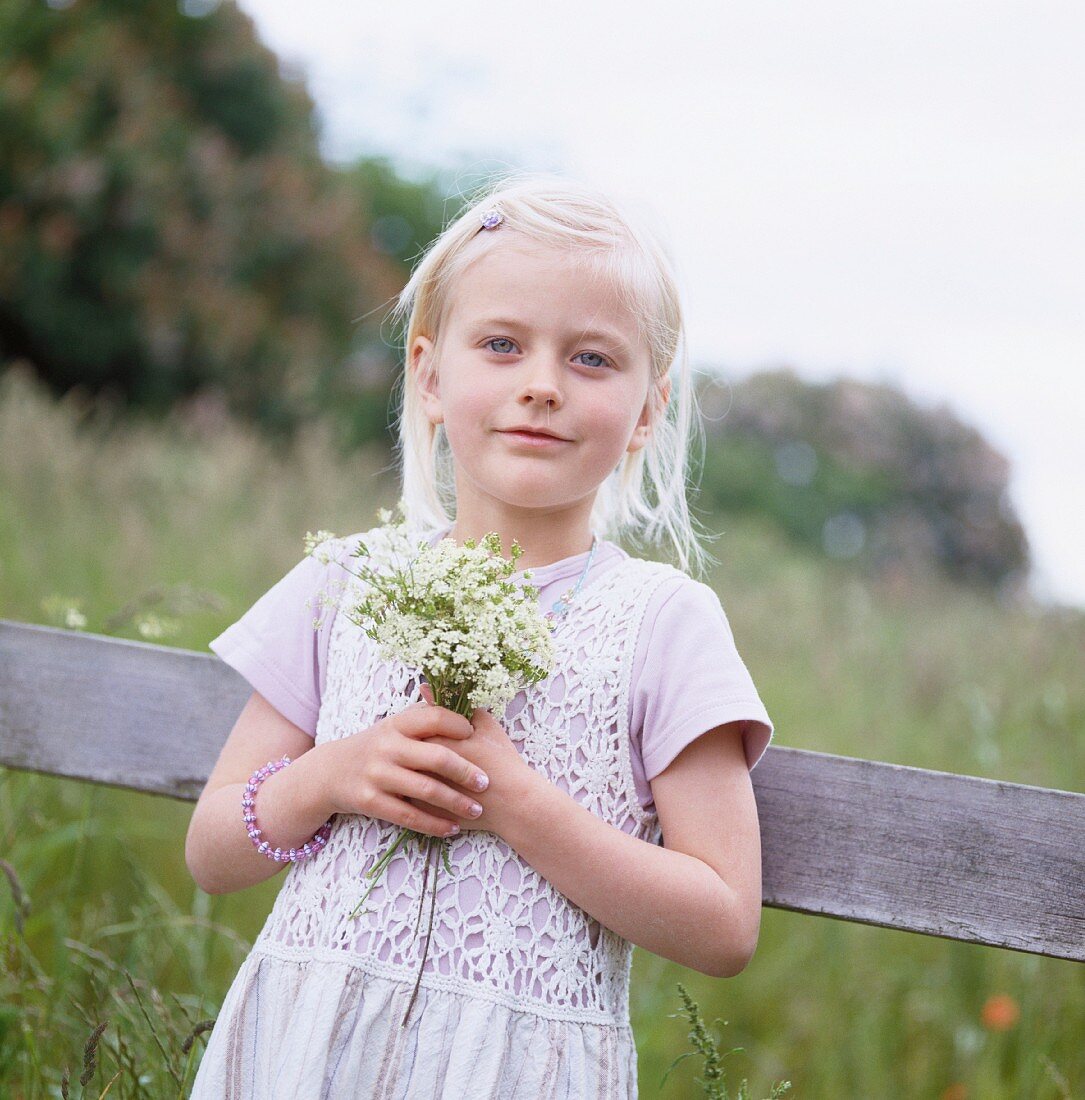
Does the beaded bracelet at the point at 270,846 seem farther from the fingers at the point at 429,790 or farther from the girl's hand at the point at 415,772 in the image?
the fingers at the point at 429,790

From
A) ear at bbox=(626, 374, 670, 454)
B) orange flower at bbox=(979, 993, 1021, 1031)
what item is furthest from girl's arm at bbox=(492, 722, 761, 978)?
orange flower at bbox=(979, 993, 1021, 1031)

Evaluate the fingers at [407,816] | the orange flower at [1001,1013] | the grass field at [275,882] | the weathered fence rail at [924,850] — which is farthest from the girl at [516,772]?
the orange flower at [1001,1013]

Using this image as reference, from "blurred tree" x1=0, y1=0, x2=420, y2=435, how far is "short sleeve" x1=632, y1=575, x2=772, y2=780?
9693 millimetres

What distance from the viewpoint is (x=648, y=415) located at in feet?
7.13

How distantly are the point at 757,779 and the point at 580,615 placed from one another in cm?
46

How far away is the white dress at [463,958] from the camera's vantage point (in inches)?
69.9

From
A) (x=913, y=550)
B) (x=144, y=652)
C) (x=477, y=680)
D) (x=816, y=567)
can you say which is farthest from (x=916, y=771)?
(x=913, y=550)

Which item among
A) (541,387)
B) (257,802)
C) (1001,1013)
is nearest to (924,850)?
(541,387)

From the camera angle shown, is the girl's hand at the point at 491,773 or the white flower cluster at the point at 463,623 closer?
the white flower cluster at the point at 463,623

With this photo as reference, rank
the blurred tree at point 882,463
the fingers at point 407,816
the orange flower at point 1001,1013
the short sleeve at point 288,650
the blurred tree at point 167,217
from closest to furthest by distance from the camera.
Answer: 1. the fingers at point 407,816
2. the short sleeve at point 288,650
3. the orange flower at point 1001,1013
4. the blurred tree at point 167,217
5. the blurred tree at point 882,463

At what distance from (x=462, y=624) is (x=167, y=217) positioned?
1048cm

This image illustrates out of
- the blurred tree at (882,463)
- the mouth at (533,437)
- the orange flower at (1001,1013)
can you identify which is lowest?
the blurred tree at (882,463)

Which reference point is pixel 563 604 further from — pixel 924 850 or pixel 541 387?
pixel 924 850

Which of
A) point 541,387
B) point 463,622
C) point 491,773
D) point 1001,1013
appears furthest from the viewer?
point 1001,1013
